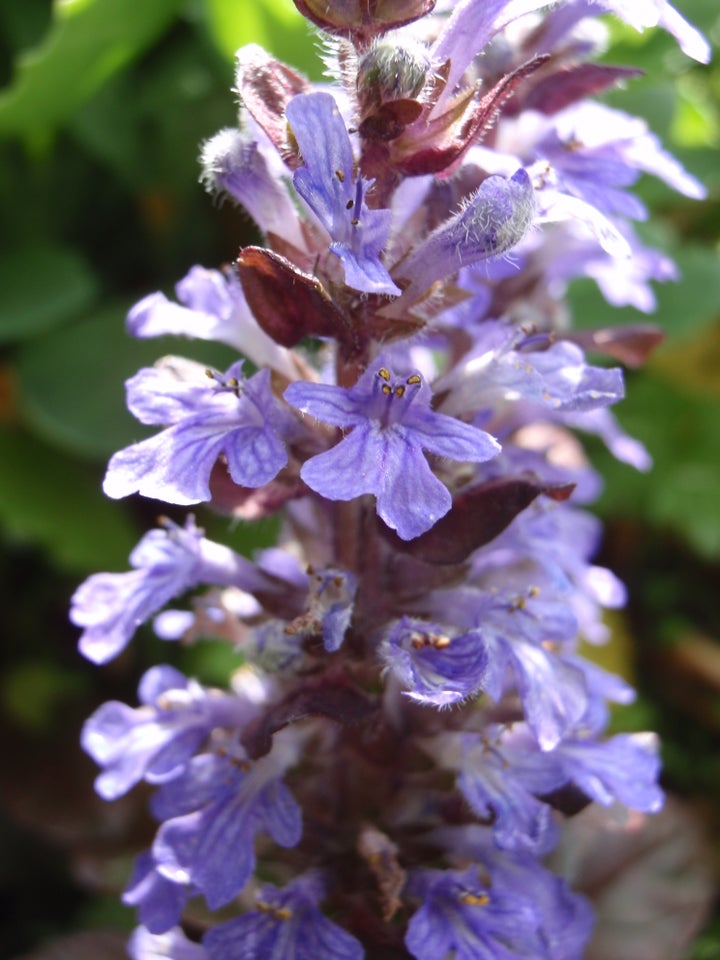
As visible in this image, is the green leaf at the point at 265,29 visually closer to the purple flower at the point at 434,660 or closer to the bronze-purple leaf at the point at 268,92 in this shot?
the bronze-purple leaf at the point at 268,92

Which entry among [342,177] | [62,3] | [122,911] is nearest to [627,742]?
[342,177]

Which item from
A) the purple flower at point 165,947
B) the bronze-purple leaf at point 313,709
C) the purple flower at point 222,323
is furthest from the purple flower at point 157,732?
the purple flower at point 222,323

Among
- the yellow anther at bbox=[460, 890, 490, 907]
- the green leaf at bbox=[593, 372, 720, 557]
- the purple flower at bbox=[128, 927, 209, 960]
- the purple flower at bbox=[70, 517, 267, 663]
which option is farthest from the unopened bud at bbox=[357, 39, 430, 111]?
the green leaf at bbox=[593, 372, 720, 557]

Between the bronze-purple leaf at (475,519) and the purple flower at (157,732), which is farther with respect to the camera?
the purple flower at (157,732)

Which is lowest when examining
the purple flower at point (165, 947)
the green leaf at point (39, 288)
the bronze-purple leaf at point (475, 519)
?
the purple flower at point (165, 947)

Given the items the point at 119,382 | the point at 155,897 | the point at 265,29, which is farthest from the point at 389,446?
the point at 265,29

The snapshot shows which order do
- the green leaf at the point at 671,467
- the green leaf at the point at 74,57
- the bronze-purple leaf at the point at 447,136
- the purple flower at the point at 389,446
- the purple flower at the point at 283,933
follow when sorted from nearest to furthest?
1. the purple flower at the point at 389,446
2. the bronze-purple leaf at the point at 447,136
3. the purple flower at the point at 283,933
4. the green leaf at the point at 74,57
5. the green leaf at the point at 671,467

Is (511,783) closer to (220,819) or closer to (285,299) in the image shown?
(220,819)

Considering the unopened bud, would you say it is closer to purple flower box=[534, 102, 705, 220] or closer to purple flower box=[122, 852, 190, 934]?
purple flower box=[534, 102, 705, 220]
